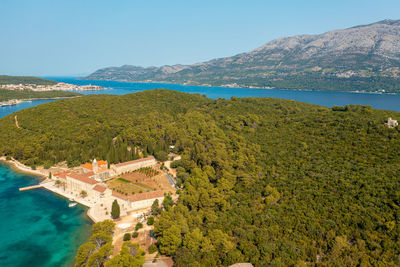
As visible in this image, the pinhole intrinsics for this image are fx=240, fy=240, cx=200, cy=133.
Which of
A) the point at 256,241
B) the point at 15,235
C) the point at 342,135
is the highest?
the point at 342,135

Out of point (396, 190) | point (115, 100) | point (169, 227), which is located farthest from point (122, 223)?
point (115, 100)

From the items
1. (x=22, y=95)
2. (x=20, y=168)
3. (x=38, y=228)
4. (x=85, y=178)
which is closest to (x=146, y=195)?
(x=85, y=178)

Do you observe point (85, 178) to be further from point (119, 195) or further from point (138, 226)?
point (138, 226)

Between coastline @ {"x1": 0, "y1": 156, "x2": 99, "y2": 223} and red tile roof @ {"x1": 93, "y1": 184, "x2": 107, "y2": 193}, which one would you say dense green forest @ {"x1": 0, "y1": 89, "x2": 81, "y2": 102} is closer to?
coastline @ {"x1": 0, "y1": 156, "x2": 99, "y2": 223}

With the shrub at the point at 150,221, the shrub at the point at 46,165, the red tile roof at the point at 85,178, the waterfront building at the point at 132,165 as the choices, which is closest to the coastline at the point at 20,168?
the shrub at the point at 46,165

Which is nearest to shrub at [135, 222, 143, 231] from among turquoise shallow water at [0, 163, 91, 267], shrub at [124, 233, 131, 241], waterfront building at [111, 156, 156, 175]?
shrub at [124, 233, 131, 241]

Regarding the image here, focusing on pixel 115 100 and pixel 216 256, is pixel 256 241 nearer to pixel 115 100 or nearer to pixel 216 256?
pixel 216 256

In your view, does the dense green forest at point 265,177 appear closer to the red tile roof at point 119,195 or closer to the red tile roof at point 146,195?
the red tile roof at point 146,195
